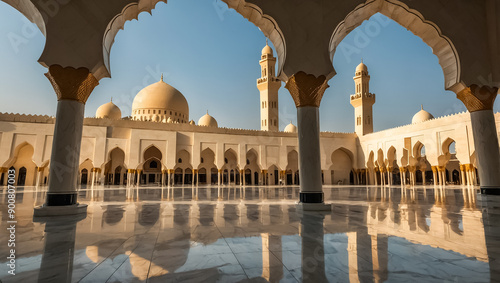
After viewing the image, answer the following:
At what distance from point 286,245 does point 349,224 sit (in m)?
1.16

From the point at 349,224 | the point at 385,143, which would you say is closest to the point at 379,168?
the point at 385,143

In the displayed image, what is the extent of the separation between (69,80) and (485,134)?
7621 millimetres

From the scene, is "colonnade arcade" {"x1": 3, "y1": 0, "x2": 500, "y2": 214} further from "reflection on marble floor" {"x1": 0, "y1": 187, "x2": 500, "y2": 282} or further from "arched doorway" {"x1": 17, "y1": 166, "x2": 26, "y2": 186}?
"arched doorway" {"x1": 17, "y1": 166, "x2": 26, "y2": 186}

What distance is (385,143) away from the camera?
62.7 ft

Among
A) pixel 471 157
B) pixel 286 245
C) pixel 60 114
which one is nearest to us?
pixel 286 245

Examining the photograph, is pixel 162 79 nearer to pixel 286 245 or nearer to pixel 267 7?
pixel 267 7

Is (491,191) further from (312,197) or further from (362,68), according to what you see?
(362,68)

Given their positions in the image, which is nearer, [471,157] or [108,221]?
[108,221]

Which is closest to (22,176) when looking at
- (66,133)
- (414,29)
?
(66,133)

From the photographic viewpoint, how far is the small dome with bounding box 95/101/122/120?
22.3 metres

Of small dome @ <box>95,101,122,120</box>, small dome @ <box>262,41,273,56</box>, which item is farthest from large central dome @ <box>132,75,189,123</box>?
small dome @ <box>262,41,273,56</box>

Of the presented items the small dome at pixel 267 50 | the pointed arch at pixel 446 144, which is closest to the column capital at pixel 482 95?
the pointed arch at pixel 446 144

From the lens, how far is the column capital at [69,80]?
13.4 feet

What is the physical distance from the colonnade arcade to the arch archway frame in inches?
0.7
